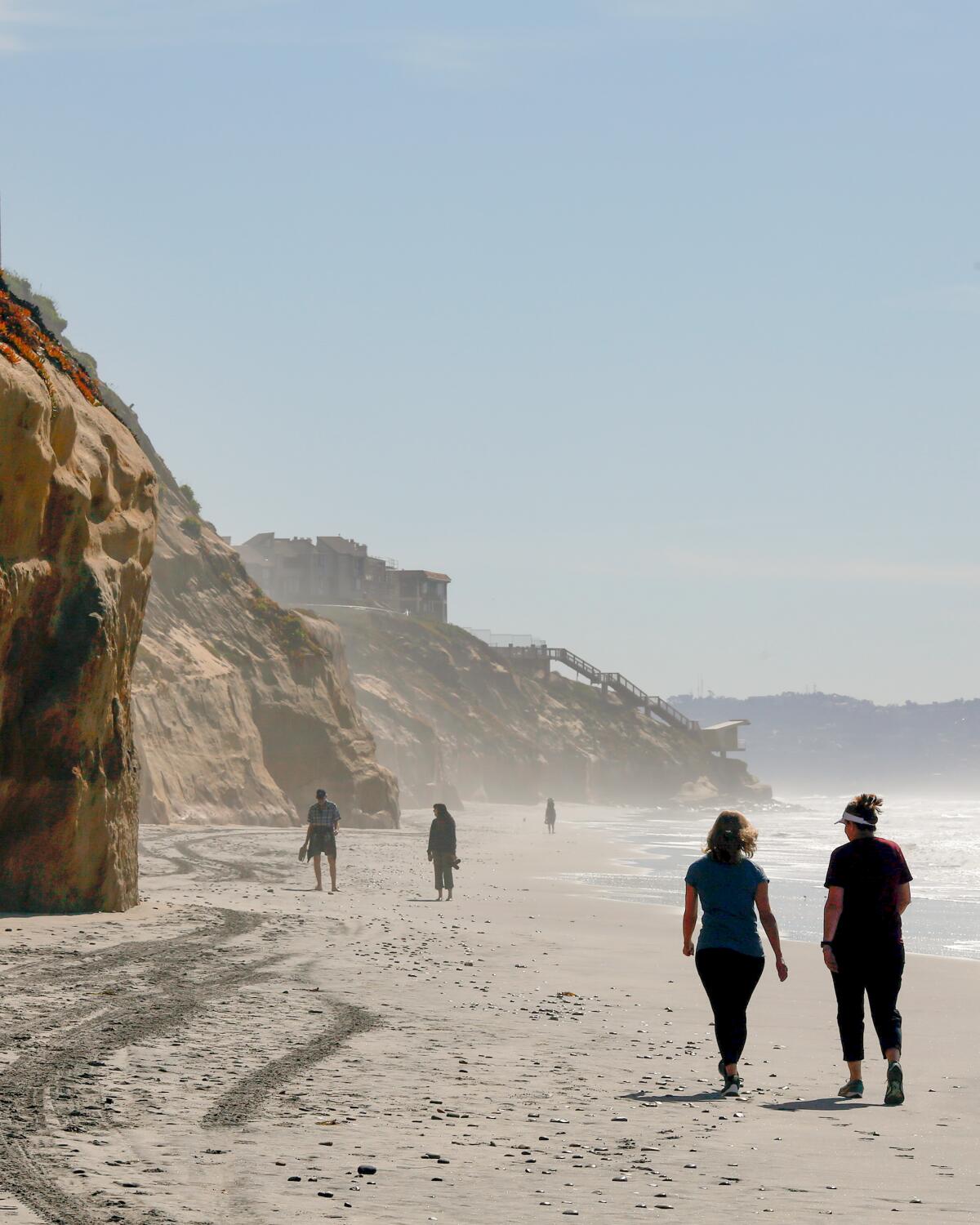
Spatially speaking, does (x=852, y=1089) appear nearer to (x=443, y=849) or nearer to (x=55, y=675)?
(x=55, y=675)

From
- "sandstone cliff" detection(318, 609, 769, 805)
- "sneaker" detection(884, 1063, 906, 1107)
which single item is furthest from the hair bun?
"sandstone cliff" detection(318, 609, 769, 805)

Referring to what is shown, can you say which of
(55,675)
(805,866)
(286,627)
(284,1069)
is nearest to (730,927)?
(284,1069)

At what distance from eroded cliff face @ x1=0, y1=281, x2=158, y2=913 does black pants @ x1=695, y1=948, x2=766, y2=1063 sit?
29.3 feet

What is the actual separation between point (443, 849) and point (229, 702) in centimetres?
2109

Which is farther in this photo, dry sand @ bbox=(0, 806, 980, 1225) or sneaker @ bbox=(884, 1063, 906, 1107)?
sneaker @ bbox=(884, 1063, 906, 1107)

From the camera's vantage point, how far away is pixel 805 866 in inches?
1403

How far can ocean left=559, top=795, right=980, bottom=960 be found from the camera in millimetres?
20219

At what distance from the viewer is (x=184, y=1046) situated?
8.09 m

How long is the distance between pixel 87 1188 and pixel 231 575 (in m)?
43.0

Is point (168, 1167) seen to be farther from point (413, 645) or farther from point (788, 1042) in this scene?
point (413, 645)

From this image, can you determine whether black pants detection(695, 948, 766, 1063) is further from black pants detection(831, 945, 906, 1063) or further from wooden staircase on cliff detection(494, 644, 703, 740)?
wooden staircase on cliff detection(494, 644, 703, 740)

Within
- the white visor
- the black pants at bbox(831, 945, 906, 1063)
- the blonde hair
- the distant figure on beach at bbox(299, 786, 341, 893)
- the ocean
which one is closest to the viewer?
the black pants at bbox(831, 945, 906, 1063)

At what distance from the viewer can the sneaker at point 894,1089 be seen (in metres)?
7.35

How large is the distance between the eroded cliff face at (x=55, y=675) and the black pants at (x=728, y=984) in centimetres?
892
